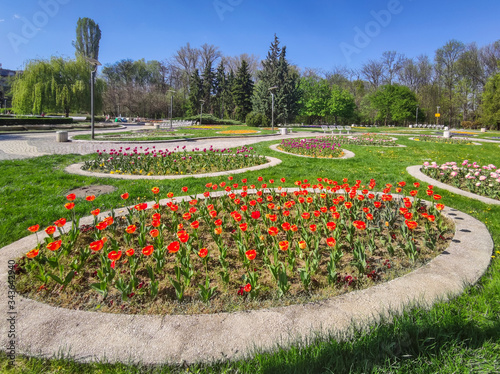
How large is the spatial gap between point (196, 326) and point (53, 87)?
34346mm

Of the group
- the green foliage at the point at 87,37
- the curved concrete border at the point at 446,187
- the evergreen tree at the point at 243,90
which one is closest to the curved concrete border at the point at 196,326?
the curved concrete border at the point at 446,187

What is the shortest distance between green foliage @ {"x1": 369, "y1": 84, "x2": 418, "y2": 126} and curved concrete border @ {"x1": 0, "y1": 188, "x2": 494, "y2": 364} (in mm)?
55649

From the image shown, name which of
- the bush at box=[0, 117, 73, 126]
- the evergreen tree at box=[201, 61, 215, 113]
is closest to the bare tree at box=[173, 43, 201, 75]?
the evergreen tree at box=[201, 61, 215, 113]

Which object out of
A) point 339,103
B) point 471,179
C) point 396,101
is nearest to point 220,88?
point 339,103

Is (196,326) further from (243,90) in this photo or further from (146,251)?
(243,90)

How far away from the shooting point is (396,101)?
49750 mm

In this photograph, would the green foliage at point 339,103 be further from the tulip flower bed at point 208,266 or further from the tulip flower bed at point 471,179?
the tulip flower bed at point 208,266

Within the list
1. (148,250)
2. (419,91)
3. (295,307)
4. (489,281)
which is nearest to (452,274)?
(489,281)

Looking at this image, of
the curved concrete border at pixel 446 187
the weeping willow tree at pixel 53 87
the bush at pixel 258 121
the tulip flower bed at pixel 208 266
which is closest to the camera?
the tulip flower bed at pixel 208 266

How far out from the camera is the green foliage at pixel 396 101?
163 ft

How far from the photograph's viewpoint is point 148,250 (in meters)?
2.26

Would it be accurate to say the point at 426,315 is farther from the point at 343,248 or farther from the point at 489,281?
the point at 343,248
